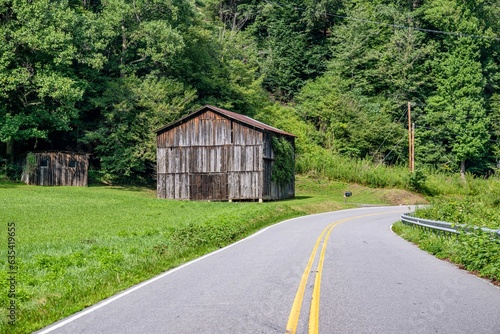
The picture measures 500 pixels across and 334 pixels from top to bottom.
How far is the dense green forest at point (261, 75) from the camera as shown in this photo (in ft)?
159

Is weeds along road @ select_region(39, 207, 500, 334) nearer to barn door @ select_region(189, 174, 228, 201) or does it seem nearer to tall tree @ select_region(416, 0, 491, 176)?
barn door @ select_region(189, 174, 228, 201)

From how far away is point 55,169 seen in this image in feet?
160

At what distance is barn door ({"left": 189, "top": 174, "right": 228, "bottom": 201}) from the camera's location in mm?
45812

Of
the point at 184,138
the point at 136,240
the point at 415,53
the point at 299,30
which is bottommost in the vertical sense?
the point at 136,240

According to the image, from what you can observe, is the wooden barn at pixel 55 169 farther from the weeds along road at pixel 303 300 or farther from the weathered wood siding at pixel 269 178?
the weeds along road at pixel 303 300

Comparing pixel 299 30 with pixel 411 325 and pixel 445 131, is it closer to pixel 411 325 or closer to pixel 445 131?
pixel 445 131

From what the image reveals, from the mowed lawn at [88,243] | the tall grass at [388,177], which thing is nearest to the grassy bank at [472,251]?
the mowed lawn at [88,243]

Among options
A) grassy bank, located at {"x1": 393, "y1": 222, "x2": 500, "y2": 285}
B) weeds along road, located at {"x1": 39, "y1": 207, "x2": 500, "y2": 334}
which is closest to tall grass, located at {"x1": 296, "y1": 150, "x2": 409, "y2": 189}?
grassy bank, located at {"x1": 393, "y1": 222, "x2": 500, "y2": 285}

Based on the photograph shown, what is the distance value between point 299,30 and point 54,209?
71.1 metres

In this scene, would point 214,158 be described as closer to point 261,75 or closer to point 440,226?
point 440,226

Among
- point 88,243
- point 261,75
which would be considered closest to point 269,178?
point 88,243

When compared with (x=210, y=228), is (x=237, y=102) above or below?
above

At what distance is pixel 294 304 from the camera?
27.4ft

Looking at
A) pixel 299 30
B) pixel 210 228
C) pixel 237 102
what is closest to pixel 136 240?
pixel 210 228
